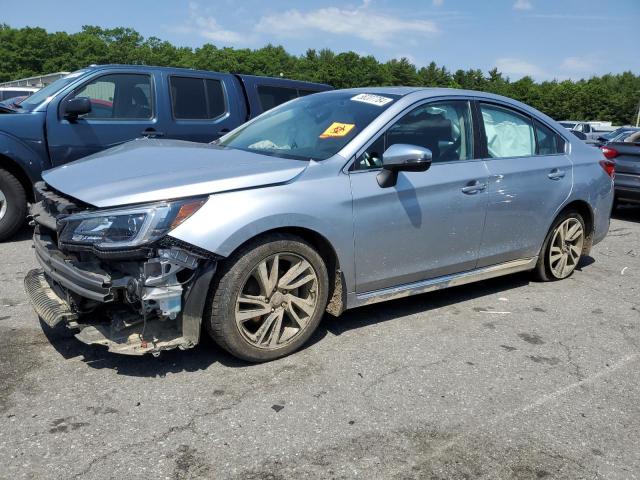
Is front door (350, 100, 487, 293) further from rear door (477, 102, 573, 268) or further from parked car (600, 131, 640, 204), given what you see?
parked car (600, 131, 640, 204)

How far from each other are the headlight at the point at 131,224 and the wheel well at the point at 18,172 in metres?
3.67

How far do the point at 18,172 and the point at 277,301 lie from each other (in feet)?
13.7

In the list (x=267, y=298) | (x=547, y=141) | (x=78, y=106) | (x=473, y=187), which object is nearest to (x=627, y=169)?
(x=547, y=141)

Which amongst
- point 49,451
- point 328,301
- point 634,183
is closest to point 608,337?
point 328,301

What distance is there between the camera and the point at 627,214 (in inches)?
404

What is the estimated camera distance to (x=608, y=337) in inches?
165

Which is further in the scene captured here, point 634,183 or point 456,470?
point 634,183

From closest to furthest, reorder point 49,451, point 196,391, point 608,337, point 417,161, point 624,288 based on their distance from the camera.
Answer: point 49,451 < point 196,391 < point 417,161 < point 608,337 < point 624,288

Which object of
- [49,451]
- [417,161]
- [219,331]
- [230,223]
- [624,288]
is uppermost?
[417,161]

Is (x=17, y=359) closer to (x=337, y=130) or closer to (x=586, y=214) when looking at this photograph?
(x=337, y=130)

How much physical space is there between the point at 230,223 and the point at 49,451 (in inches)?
53.5

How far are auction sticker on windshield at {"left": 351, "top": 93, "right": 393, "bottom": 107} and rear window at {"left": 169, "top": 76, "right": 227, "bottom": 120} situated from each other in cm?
324

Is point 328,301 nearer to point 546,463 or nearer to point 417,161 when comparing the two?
point 417,161

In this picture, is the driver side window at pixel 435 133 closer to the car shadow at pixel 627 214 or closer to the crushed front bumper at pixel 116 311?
the crushed front bumper at pixel 116 311
